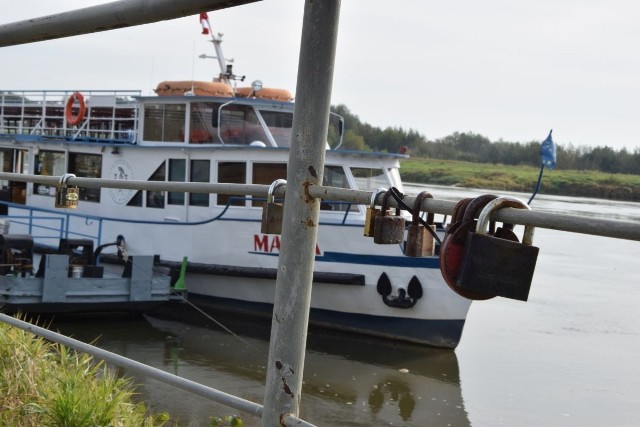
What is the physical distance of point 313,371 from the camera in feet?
32.2

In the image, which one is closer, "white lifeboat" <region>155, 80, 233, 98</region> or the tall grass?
the tall grass

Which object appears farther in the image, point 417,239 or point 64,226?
point 64,226

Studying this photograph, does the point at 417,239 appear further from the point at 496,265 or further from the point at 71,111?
the point at 71,111

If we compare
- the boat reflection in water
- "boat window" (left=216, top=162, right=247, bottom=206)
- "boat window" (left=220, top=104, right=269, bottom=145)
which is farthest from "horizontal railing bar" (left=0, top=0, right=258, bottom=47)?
"boat window" (left=220, top=104, right=269, bottom=145)

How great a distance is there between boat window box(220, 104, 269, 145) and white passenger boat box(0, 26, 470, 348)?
2cm

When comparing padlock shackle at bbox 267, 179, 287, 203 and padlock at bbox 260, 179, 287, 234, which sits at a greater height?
padlock shackle at bbox 267, 179, 287, 203

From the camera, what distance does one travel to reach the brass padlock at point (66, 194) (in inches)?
129

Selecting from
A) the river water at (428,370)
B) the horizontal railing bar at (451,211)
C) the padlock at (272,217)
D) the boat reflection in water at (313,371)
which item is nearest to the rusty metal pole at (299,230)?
the horizontal railing bar at (451,211)

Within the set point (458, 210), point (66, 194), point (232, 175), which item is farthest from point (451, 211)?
point (232, 175)

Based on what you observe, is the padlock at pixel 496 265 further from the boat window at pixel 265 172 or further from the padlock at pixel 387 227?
the boat window at pixel 265 172

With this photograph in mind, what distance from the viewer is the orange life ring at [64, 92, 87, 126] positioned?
14598 millimetres

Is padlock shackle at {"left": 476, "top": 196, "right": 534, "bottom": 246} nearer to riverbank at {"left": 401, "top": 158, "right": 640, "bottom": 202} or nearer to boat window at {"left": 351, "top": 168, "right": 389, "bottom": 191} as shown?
boat window at {"left": 351, "top": 168, "right": 389, "bottom": 191}

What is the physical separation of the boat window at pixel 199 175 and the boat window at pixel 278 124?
134 centimetres

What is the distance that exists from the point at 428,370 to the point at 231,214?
3507 millimetres
